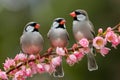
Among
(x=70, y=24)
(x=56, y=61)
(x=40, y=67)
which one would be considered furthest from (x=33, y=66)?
(x=70, y=24)

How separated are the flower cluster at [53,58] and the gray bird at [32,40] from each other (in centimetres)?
13

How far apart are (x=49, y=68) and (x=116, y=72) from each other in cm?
715

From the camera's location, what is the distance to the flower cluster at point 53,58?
403cm

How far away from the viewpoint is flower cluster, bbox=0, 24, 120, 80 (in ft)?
13.2

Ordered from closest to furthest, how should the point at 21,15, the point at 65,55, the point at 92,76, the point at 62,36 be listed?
the point at 65,55
the point at 62,36
the point at 92,76
the point at 21,15

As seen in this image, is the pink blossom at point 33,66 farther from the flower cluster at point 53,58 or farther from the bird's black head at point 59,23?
the bird's black head at point 59,23

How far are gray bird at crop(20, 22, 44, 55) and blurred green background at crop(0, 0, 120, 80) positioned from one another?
5.28 metres

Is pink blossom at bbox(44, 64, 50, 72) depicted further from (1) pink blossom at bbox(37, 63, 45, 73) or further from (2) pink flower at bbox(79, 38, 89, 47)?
(2) pink flower at bbox(79, 38, 89, 47)

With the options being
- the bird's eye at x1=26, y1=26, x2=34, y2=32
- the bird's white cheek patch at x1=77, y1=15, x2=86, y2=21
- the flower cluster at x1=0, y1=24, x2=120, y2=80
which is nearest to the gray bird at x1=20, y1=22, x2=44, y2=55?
the bird's eye at x1=26, y1=26, x2=34, y2=32

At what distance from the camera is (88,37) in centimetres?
441

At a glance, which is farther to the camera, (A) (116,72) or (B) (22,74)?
(A) (116,72)

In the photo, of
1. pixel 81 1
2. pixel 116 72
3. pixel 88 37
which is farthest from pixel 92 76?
pixel 88 37

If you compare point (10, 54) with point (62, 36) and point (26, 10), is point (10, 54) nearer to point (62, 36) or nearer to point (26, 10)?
point (26, 10)

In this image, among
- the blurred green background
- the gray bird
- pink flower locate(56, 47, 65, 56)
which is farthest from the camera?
the blurred green background
